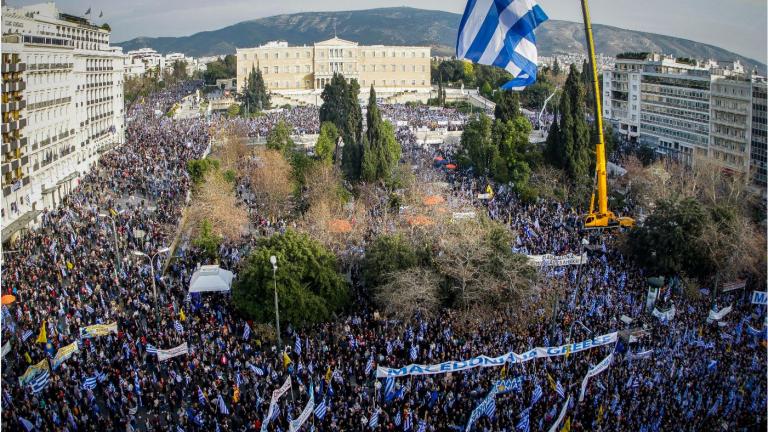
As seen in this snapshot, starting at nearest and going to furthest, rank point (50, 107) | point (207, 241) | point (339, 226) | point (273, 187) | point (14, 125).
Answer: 1. point (207, 241)
2. point (339, 226)
3. point (14, 125)
4. point (273, 187)
5. point (50, 107)

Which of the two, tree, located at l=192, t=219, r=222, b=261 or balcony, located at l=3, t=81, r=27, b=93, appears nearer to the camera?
tree, located at l=192, t=219, r=222, b=261

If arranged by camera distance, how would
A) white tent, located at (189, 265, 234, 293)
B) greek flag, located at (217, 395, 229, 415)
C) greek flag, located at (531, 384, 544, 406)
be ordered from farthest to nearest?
white tent, located at (189, 265, 234, 293), greek flag, located at (531, 384, 544, 406), greek flag, located at (217, 395, 229, 415)

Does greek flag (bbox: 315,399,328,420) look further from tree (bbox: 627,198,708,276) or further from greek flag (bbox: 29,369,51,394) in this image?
tree (bbox: 627,198,708,276)

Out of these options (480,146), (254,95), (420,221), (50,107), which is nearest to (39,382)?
(420,221)

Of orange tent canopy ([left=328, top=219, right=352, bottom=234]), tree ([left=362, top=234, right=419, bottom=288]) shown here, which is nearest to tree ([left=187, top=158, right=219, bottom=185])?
orange tent canopy ([left=328, top=219, right=352, bottom=234])

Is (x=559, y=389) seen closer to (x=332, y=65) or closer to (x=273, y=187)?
(x=273, y=187)

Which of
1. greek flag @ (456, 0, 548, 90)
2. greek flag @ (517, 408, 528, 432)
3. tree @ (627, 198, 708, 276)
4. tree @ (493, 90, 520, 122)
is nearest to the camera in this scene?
greek flag @ (456, 0, 548, 90)
